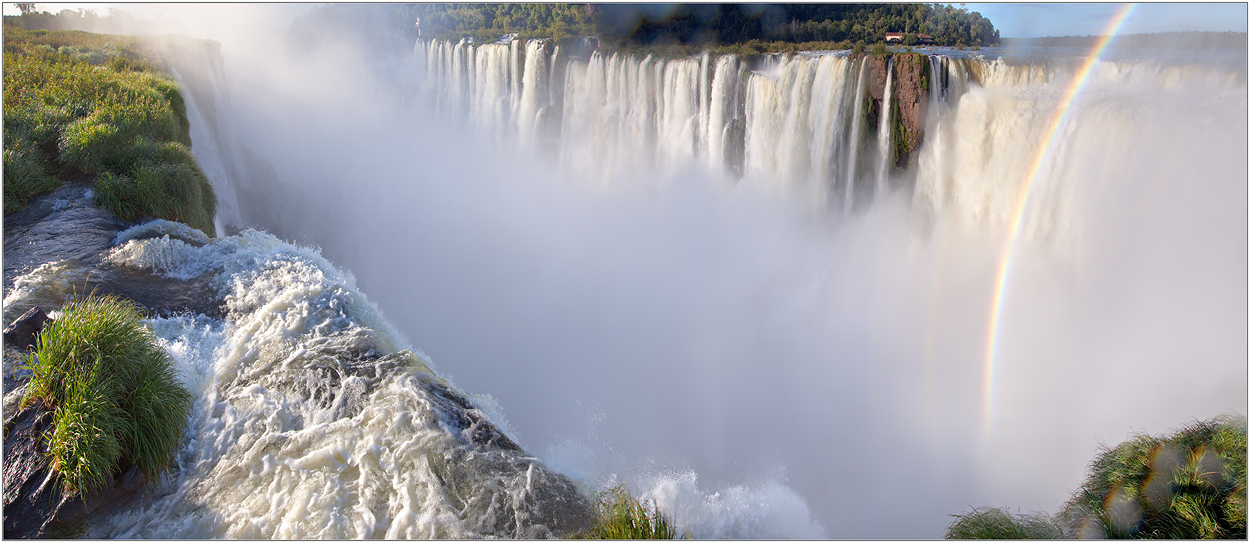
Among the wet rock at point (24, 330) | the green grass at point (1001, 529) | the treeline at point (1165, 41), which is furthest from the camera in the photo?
the treeline at point (1165, 41)

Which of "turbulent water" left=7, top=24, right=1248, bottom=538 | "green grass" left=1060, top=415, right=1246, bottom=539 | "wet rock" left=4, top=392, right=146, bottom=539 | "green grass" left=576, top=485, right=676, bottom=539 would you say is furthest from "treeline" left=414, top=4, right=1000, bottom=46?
"wet rock" left=4, top=392, right=146, bottom=539

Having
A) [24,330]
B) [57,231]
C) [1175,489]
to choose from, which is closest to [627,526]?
[24,330]

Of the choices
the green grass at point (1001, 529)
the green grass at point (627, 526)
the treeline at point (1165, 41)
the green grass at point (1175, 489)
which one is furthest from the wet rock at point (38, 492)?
the treeline at point (1165, 41)

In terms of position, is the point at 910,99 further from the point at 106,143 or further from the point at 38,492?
the point at 106,143

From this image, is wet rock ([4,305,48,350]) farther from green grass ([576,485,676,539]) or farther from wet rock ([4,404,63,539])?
green grass ([576,485,676,539])

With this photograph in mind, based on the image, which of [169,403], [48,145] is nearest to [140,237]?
[48,145]

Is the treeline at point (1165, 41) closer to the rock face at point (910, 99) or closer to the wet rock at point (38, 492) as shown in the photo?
the rock face at point (910, 99)
